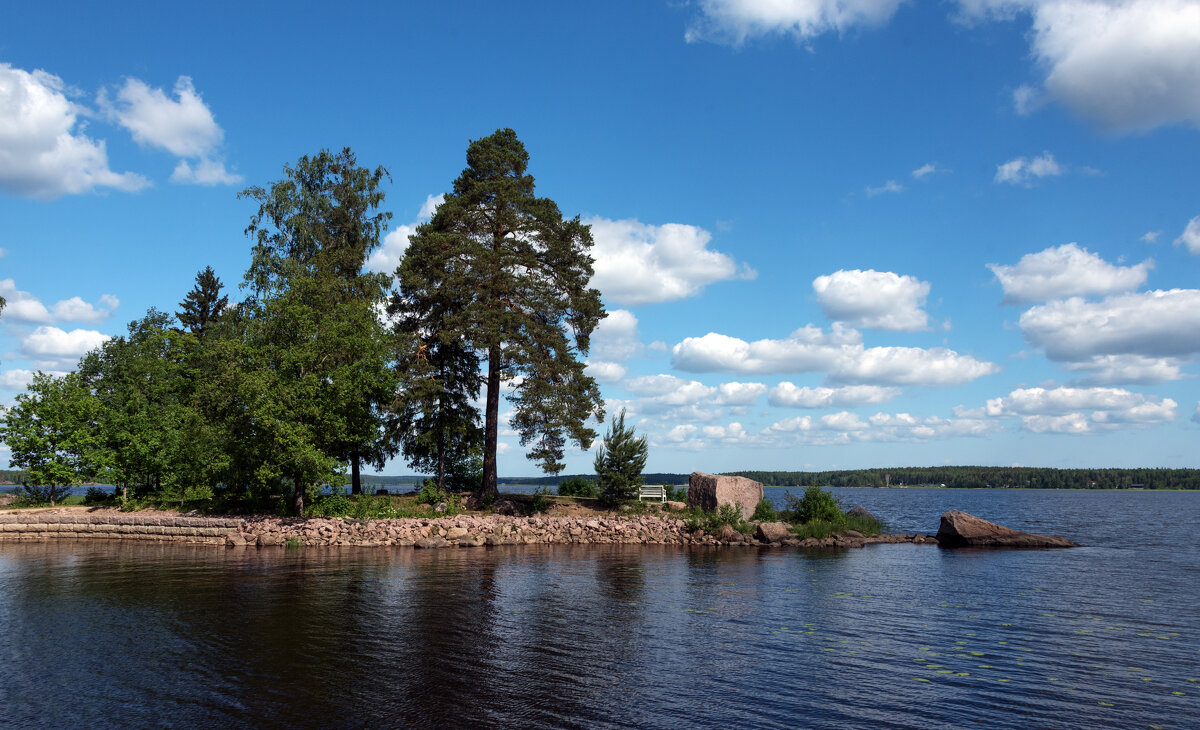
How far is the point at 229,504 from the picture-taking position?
40.0 m

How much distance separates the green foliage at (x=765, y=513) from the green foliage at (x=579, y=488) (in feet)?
37.2

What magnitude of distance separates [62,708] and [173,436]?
114 ft

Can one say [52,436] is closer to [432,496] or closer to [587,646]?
[432,496]

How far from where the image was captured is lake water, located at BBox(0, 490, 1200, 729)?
436 inches

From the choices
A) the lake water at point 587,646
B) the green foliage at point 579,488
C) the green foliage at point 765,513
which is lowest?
the lake water at point 587,646

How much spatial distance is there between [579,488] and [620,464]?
7.37 meters

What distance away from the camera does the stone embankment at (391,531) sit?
33.9 m

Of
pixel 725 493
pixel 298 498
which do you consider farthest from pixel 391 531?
pixel 725 493

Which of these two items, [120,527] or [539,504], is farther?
[539,504]

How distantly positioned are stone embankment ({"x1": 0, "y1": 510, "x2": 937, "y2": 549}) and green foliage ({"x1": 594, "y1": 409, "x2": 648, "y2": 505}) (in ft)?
9.22

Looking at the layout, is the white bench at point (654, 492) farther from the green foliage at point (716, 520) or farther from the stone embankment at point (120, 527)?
the stone embankment at point (120, 527)

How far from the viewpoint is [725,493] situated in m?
40.2

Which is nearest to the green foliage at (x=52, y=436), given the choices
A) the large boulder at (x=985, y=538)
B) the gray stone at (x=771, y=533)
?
the gray stone at (x=771, y=533)

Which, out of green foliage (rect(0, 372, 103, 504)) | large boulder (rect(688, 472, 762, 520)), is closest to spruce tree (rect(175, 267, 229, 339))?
green foliage (rect(0, 372, 103, 504))
